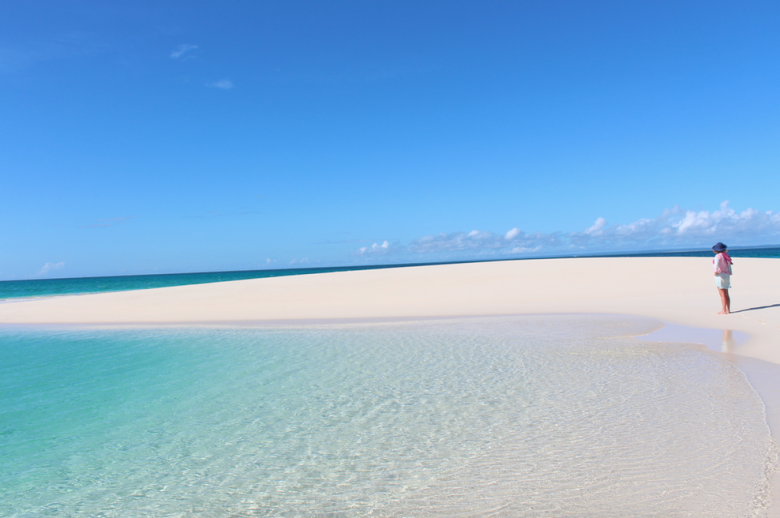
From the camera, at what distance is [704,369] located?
7.55m

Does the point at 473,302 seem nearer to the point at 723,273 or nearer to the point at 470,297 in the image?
the point at 470,297

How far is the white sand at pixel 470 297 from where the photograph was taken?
16828 millimetres

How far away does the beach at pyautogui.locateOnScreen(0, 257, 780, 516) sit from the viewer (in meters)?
13.4

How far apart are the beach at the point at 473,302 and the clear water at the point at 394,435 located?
3.45 feet

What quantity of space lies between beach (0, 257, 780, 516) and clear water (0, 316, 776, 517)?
1.05 m

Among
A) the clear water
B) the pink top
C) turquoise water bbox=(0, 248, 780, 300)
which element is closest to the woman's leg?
the pink top

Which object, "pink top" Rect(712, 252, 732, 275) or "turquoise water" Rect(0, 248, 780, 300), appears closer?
"pink top" Rect(712, 252, 732, 275)

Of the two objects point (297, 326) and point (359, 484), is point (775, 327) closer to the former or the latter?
point (359, 484)

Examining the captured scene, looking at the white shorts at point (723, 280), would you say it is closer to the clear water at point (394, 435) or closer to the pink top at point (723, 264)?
the pink top at point (723, 264)

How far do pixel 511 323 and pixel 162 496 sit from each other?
38.2 ft

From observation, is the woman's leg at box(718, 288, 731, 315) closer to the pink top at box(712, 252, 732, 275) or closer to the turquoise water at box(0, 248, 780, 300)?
the pink top at box(712, 252, 732, 275)

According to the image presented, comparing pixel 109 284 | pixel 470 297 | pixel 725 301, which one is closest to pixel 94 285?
pixel 109 284

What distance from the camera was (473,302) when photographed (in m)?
20.2

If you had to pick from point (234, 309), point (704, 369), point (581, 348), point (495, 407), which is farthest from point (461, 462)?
point (234, 309)
